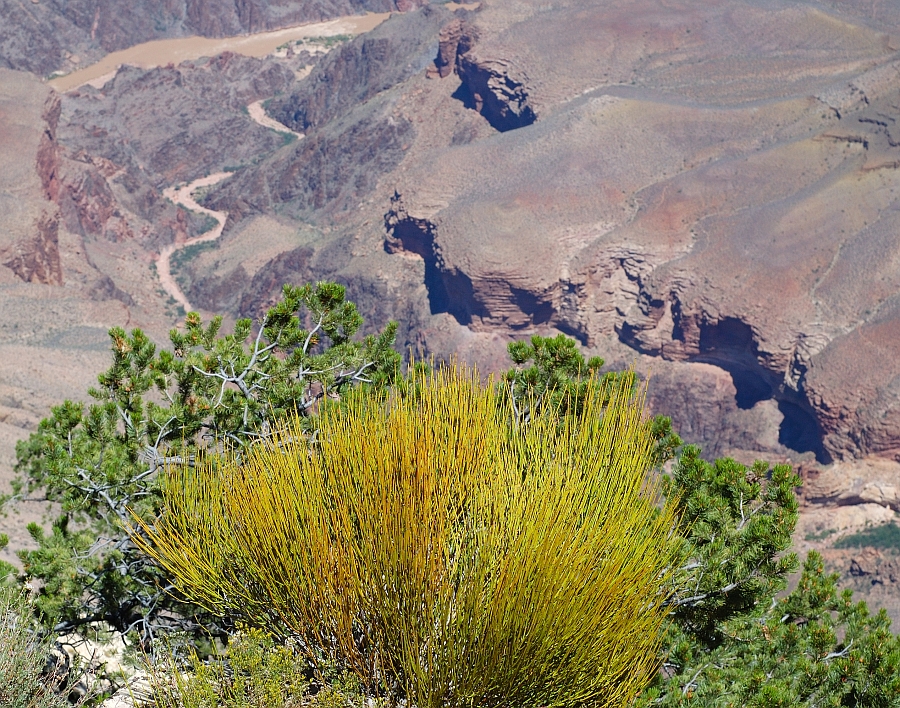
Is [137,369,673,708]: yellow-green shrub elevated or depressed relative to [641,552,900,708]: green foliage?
elevated

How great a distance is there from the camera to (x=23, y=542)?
3694cm

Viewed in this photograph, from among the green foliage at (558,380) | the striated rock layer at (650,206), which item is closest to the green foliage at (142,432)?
the green foliage at (558,380)

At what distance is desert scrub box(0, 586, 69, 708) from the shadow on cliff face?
68635mm

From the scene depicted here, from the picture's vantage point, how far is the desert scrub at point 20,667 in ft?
37.9

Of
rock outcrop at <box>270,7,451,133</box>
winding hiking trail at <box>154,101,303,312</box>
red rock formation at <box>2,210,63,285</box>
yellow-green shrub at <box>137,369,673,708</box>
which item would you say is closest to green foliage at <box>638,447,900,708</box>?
yellow-green shrub at <box>137,369,673,708</box>

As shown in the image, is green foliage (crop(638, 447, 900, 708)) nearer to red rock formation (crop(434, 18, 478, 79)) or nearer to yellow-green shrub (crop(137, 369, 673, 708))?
yellow-green shrub (crop(137, 369, 673, 708))

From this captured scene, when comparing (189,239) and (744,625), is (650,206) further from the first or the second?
(744,625)

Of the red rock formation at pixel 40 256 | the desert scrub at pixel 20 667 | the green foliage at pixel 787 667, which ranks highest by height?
the desert scrub at pixel 20 667

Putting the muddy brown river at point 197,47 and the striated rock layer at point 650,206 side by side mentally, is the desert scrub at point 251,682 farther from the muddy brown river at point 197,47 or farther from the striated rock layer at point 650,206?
the muddy brown river at point 197,47

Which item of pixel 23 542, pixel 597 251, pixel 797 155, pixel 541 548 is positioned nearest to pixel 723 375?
pixel 597 251

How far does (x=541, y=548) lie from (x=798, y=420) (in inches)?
2841

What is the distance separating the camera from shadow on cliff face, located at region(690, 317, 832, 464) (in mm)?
76562

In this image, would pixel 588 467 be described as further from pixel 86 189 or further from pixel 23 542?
pixel 86 189

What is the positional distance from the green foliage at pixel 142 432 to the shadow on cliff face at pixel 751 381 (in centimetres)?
6225
